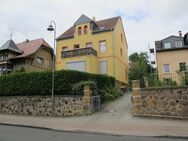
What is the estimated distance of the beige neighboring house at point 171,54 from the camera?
2973 cm

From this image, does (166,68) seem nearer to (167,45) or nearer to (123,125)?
(167,45)

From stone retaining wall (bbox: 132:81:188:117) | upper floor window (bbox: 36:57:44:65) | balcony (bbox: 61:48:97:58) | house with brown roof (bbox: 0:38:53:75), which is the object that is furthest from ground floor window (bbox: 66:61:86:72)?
stone retaining wall (bbox: 132:81:188:117)

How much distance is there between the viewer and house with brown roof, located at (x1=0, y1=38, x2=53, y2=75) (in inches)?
1318

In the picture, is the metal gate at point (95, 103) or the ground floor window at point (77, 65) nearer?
the metal gate at point (95, 103)

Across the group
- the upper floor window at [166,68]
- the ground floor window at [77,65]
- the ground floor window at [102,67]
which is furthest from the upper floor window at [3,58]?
the upper floor window at [166,68]

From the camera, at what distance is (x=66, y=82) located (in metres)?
17.8

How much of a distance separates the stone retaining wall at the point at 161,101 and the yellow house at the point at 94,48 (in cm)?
1313

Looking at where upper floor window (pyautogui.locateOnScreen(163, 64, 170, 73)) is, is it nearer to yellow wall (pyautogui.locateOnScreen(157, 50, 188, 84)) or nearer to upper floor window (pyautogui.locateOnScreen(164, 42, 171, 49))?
yellow wall (pyautogui.locateOnScreen(157, 50, 188, 84))

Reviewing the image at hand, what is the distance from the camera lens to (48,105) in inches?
693

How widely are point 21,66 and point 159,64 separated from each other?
66.4 feet

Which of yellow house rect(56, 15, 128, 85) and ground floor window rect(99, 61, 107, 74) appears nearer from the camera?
yellow house rect(56, 15, 128, 85)

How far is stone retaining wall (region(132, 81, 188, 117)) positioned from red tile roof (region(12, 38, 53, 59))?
74.0 ft

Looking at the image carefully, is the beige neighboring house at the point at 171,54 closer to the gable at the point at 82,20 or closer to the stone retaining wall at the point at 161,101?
the gable at the point at 82,20

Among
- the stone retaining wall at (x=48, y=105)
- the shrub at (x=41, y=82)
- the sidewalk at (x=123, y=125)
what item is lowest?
the sidewalk at (x=123, y=125)
